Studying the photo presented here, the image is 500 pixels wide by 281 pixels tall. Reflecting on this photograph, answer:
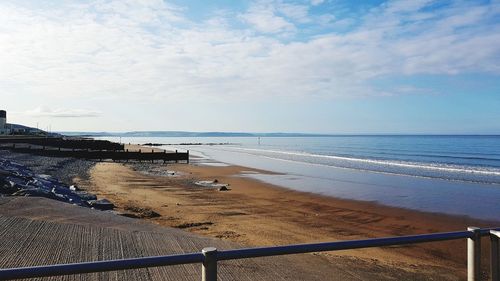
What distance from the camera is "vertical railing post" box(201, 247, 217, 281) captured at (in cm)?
235

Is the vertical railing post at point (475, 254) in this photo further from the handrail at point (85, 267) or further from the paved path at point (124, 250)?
the paved path at point (124, 250)

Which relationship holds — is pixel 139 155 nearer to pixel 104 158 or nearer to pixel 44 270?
pixel 104 158

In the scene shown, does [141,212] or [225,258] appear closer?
[225,258]

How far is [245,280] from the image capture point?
16.5 ft

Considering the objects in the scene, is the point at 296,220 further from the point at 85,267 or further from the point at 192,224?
the point at 85,267

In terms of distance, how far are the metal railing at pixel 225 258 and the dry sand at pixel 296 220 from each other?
11.0ft

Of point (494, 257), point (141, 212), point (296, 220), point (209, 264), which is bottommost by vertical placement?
point (296, 220)

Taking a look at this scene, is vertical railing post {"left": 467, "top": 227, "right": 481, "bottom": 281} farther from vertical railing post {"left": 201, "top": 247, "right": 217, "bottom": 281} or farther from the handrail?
the handrail

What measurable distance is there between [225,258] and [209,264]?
0.10m

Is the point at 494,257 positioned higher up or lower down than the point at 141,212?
higher up

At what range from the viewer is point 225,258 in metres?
2.40

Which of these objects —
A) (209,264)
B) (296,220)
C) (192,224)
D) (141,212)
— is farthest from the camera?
(296,220)

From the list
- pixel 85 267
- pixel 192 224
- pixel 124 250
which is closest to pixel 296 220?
pixel 192 224

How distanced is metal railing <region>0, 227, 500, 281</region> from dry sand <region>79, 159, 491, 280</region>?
3340 millimetres
